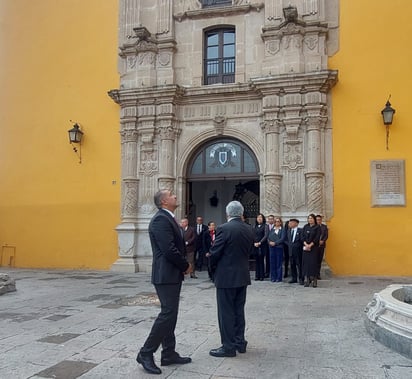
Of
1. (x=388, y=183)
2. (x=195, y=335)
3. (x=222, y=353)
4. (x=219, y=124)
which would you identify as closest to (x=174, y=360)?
(x=222, y=353)

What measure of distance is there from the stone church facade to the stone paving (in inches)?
131

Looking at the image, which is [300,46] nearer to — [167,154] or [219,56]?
[219,56]

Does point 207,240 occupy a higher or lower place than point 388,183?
lower

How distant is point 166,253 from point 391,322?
252cm

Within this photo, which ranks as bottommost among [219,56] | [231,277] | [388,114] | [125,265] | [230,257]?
[125,265]

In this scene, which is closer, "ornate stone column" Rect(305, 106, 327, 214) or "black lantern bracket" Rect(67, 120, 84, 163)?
"ornate stone column" Rect(305, 106, 327, 214)

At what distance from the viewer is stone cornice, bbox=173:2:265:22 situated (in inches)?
493

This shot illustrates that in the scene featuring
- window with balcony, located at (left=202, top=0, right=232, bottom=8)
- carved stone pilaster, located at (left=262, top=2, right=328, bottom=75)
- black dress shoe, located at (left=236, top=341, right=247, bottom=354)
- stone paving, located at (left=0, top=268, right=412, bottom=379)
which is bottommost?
stone paving, located at (left=0, top=268, right=412, bottom=379)

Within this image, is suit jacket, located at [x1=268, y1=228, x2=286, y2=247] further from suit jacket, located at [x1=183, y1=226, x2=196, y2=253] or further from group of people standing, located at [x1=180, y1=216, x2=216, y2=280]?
suit jacket, located at [x1=183, y1=226, x2=196, y2=253]

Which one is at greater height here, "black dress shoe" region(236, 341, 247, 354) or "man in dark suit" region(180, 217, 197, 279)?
"man in dark suit" region(180, 217, 197, 279)

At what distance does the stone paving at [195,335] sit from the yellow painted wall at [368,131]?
1854mm

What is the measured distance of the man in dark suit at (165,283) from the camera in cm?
418

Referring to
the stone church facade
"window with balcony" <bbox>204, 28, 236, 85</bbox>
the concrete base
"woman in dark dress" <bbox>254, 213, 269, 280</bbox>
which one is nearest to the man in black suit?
"woman in dark dress" <bbox>254, 213, 269, 280</bbox>

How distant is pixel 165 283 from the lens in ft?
14.0
